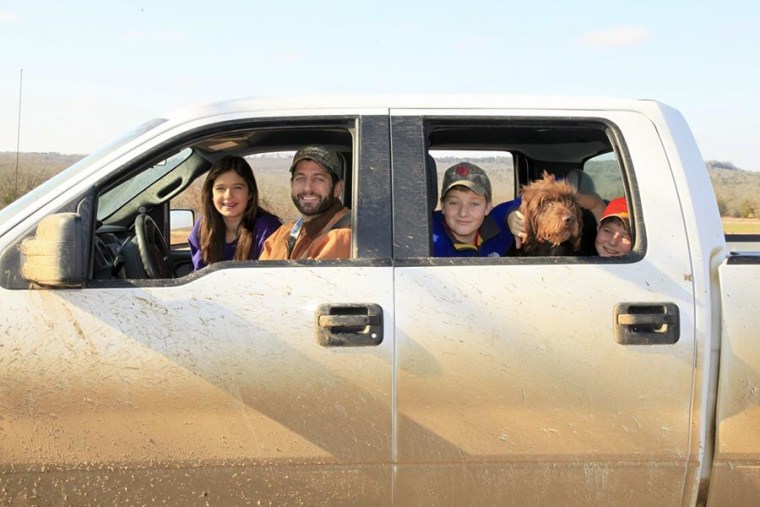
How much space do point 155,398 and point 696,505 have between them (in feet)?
6.24

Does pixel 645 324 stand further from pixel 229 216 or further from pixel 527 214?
pixel 229 216

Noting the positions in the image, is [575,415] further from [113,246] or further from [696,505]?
[113,246]

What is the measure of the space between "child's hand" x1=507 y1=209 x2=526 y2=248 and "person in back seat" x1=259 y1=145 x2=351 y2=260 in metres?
0.69

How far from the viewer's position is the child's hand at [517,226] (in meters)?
3.50

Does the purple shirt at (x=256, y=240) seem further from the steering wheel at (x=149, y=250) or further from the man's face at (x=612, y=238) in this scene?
the man's face at (x=612, y=238)

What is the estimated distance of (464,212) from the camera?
140 inches

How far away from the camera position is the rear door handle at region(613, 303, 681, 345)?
286cm

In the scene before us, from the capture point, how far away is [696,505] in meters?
2.95

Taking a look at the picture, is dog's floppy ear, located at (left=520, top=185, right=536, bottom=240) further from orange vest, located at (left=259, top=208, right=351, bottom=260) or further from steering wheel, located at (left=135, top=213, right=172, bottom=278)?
steering wheel, located at (left=135, top=213, right=172, bottom=278)

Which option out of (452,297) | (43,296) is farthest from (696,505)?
(43,296)

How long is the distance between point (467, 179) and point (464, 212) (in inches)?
6.0

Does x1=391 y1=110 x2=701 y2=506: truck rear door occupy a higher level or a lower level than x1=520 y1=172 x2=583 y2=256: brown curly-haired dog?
lower

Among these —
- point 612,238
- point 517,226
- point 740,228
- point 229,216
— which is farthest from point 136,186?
point 740,228

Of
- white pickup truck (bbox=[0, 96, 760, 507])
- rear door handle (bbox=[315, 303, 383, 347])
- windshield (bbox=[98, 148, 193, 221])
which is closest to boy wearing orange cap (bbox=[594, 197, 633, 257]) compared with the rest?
white pickup truck (bbox=[0, 96, 760, 507])
